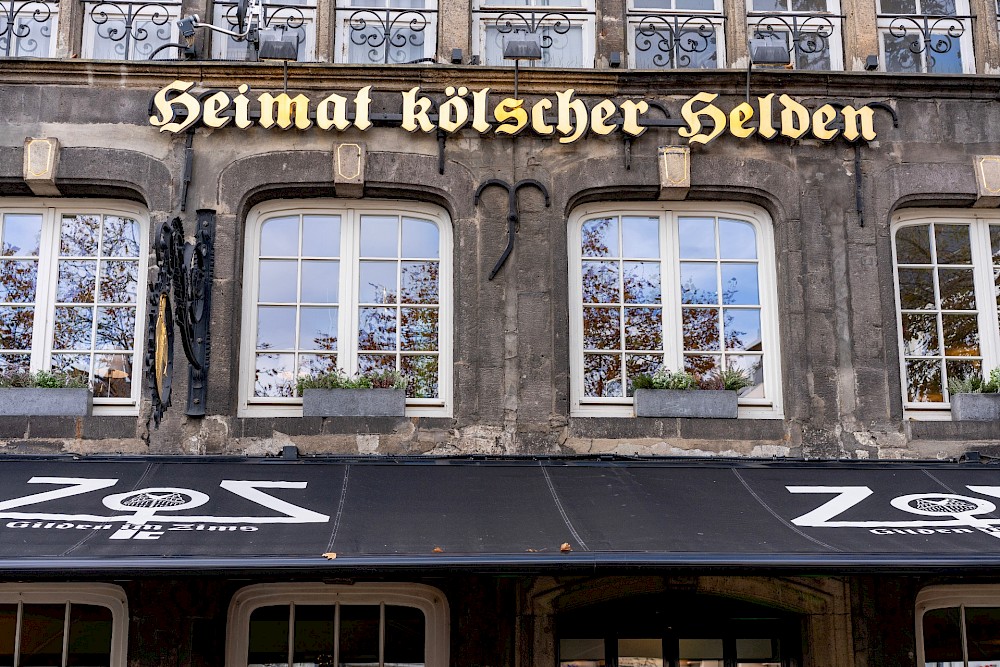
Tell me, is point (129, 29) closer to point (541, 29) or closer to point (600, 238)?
point (541, 29)

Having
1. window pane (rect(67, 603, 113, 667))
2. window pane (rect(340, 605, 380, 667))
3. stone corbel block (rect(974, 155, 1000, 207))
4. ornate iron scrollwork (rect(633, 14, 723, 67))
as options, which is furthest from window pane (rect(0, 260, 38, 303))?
stone corbel block (rect(974, 155, 1000, 207))

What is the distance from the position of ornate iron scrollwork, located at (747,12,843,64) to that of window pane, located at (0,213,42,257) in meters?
6.17

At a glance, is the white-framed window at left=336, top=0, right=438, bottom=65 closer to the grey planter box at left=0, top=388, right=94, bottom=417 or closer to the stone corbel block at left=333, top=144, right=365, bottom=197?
the stone corbel block at left=333, top=144, right=365, bottom=197

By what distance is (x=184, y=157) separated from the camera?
892 cm

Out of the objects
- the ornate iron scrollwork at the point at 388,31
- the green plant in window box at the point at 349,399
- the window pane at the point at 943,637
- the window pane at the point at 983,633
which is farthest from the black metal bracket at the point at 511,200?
the window pane at the point at 983,633

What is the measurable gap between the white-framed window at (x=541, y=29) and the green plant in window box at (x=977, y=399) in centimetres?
403

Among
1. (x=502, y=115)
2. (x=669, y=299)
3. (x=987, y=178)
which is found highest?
(x=502, y=115)

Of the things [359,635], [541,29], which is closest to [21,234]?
[359,635]

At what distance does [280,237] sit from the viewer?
9.16m

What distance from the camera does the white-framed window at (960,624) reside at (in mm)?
8406

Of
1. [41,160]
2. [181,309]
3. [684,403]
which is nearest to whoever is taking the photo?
[181,309]

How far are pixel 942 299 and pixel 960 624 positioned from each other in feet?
8.56

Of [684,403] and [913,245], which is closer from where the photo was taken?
[684,403]

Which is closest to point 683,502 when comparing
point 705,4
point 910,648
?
point 910,648
